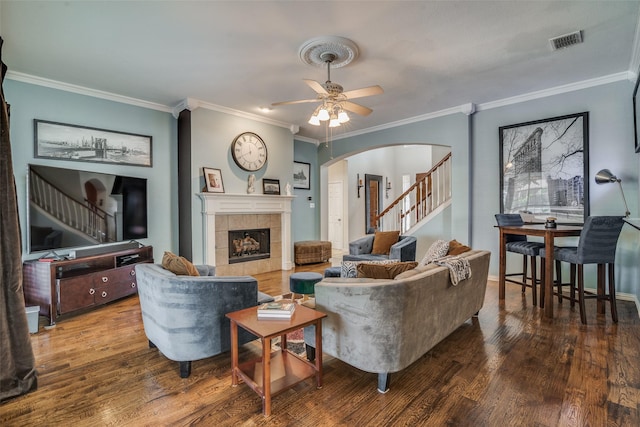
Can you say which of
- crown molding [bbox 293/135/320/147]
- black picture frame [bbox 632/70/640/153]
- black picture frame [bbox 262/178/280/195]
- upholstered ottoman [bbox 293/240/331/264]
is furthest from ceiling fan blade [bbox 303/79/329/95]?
crown molding [bbox 293/135/320/147]

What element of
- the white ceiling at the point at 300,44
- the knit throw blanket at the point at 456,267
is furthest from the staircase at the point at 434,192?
the knit throw blanket at the point at 456,267

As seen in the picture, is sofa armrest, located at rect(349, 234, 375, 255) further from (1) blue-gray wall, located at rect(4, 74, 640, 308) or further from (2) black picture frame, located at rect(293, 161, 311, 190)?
(2) black picture frame, located at rect(293, 161, 311, 190)

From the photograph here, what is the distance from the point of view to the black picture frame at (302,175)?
6.67m

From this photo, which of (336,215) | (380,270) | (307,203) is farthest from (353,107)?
(336,215)

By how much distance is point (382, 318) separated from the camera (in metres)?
1.92

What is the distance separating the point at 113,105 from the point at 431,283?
4.71 m

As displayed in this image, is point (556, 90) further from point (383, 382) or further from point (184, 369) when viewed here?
point (184, 369)

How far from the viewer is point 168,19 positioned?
101 inches

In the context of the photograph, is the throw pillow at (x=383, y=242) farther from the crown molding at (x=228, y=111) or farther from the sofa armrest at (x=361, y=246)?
the crown molding at (x=228, y=111)

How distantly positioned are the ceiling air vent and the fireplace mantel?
428cm

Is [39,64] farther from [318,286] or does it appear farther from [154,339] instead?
[318,286]

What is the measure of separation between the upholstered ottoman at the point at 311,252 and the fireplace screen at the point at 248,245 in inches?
25.5

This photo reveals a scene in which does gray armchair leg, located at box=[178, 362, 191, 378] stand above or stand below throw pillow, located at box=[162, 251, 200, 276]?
below

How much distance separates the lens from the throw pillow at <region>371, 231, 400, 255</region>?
5023 mm
